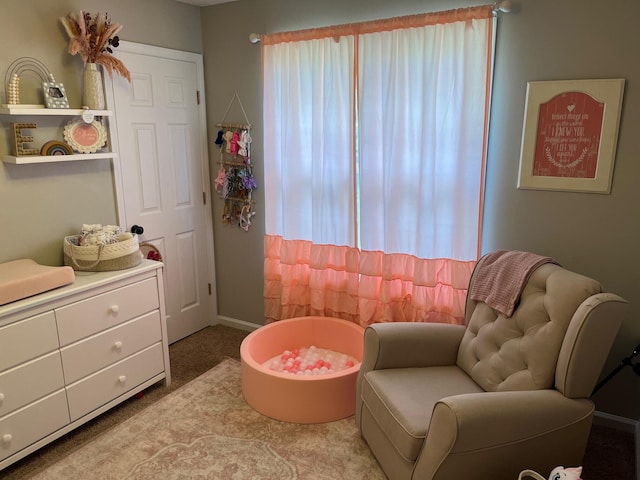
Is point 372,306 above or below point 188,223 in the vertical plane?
below

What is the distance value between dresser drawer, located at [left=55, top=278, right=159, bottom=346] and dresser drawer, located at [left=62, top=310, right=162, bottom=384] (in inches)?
1.6

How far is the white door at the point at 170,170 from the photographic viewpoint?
3018 millimetres

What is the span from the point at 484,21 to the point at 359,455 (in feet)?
7.52

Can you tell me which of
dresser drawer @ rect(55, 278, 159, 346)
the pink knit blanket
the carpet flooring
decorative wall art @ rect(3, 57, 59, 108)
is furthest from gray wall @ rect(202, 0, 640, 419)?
dresser drawer @ rect(55, 278, 159, 346)

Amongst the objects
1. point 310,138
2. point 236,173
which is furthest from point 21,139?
point 310,138

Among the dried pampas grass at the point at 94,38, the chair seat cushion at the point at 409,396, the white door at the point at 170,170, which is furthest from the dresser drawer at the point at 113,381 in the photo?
the dried pampas grass at the point at 94,38

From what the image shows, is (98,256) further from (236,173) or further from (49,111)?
(236,173)

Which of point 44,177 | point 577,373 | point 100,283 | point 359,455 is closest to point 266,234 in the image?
point 100,283

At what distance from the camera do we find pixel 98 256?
2.54 m

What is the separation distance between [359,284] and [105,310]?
150cm

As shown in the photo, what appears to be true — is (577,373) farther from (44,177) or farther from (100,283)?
(44,177)

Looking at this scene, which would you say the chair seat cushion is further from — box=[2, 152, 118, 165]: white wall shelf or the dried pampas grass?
the dried pampas grass

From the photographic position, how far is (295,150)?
10.00 ft

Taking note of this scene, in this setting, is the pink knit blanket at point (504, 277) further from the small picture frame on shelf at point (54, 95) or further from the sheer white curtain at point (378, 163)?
the small picture frame on shelf at point (54, 95)
